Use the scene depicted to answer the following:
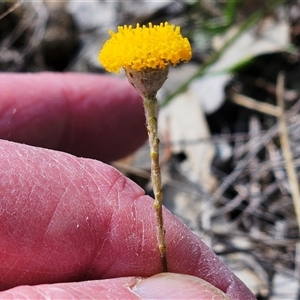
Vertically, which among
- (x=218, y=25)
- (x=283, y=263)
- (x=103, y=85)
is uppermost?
(x=218, y=25)

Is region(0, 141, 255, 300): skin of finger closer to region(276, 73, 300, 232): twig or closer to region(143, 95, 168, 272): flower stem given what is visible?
region(143, 95, 168, 272): flower stem

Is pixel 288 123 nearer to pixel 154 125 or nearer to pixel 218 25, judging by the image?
pixel 218 25

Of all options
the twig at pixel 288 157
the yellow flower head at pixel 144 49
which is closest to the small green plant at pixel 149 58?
the yellow flower head at pixel 144 49

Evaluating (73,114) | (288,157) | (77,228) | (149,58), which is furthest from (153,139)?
(288,157)

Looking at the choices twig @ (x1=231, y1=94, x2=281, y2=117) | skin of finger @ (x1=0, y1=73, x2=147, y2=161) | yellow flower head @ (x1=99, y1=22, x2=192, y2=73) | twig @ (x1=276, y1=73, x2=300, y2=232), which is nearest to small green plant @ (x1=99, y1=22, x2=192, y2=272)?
yellow flower head @ (x1=99, y1=22, x2=192, y2=73)

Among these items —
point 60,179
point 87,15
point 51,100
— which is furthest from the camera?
point 87,15

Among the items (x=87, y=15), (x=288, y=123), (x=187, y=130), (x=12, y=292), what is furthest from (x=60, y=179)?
(x=87, y=15)
